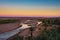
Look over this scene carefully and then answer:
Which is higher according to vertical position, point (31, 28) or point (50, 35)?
point (31, 28)

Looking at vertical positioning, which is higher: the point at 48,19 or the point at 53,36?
the point at 48,19

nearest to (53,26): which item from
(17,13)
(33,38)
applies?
(33,38)

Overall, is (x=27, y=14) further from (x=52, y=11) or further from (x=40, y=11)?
(x=52, y=11)

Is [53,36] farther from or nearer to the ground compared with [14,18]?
nearer to the ground

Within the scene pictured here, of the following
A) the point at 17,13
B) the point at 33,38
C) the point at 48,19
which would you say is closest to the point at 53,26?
the point at 48,19

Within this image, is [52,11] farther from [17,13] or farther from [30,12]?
[17,13]

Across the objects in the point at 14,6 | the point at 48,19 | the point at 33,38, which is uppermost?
the point at 14,6
